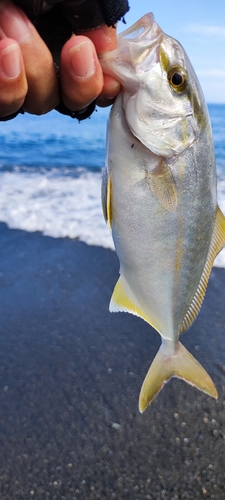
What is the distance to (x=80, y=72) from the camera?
1794mm

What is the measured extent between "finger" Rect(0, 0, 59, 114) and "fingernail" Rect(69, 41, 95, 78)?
10cm

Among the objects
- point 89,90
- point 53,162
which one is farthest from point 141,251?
point 53,162

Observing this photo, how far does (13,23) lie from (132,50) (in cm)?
48

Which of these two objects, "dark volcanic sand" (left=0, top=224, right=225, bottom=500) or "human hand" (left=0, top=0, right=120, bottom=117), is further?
"dark volcanic sand" (left=0, top=224, right=225, bottom=500)

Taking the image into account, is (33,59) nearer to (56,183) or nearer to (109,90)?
(109,90)

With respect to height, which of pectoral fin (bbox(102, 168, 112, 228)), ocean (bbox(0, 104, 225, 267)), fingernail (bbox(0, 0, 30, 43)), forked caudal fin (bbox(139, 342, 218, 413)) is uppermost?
fingernail (bbox(0, 0, 30, 43))

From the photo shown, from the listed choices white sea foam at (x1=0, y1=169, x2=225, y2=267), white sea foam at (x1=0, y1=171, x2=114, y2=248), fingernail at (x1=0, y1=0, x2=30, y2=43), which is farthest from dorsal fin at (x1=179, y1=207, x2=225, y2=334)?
white sea foam at (x1=0, y1=171, x2=114, y2=248)

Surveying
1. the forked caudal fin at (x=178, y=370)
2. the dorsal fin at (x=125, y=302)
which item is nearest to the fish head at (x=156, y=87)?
the dorsal fin at (x=125, y=302)

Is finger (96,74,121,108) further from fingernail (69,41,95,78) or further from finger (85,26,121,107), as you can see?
fingernail (69,41,95,78)

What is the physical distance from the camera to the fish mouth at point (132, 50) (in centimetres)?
185

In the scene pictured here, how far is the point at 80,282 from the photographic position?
221 inches

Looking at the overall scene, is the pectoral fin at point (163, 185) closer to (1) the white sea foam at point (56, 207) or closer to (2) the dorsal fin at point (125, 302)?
(2) the dorsal fin at point (125, 302)

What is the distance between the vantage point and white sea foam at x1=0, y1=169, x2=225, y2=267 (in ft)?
23.5

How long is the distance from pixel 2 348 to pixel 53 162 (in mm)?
11204
